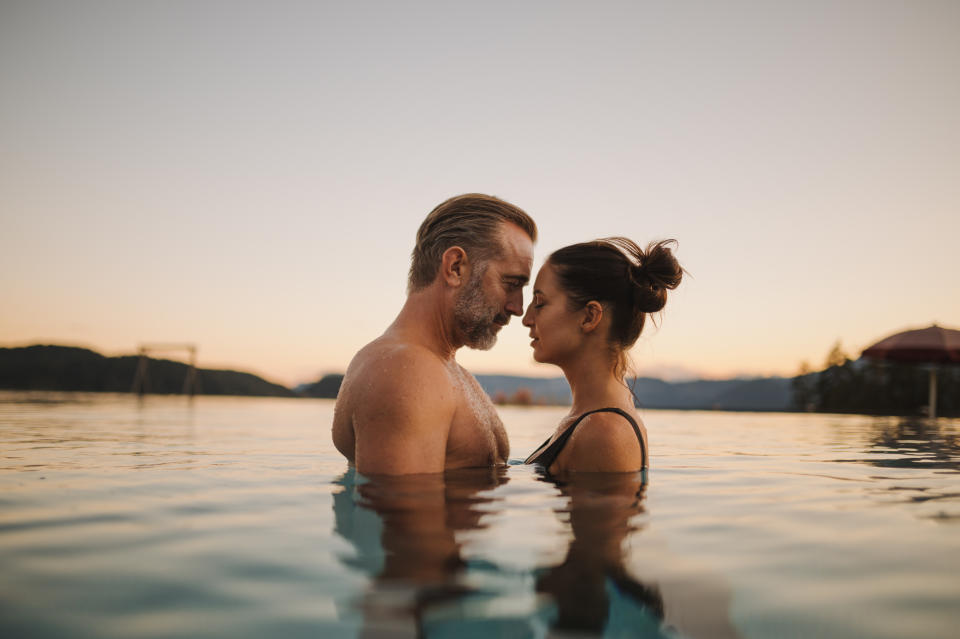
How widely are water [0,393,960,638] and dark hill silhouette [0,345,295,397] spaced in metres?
30.9

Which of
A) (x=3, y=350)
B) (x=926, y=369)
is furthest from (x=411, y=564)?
(x=3, y=350)

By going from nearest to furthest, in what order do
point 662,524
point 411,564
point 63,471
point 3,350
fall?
point 411,564 < point 662,524 < point 63,471 < point 3,350

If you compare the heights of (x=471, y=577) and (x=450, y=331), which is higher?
(x=450, y=331)

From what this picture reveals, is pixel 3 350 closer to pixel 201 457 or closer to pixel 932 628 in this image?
pixel 201 457

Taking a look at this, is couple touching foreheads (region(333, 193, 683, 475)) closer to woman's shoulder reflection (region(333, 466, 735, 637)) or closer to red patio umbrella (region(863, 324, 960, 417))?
woman's shoulder reflection (region(333, 466, 735, 637))

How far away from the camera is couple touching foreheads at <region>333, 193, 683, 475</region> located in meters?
3.39

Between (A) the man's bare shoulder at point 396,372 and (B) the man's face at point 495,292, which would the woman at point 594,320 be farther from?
(A) the man's bare shoulder at point 396,372

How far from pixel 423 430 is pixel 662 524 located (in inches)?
44.2

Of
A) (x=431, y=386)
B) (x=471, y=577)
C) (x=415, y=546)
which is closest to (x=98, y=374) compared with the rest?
(x=431, y=386)

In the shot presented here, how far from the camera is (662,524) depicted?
258 centimetres

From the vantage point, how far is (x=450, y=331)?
3.80 m

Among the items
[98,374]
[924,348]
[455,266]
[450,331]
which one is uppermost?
[924,348]

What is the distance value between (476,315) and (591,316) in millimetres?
669

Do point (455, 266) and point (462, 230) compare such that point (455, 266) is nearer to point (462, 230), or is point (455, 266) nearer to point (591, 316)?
point (462, 230)
